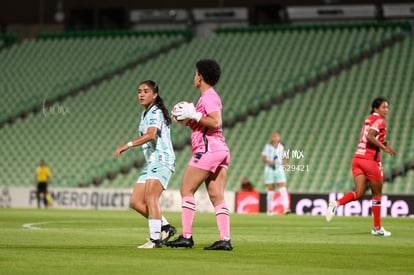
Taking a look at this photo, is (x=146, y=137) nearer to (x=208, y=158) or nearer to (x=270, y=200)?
(x=208, y=158)

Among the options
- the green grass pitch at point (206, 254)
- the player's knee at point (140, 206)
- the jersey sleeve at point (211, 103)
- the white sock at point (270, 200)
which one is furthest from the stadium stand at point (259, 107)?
the jersey sleeve at point (211, 103)

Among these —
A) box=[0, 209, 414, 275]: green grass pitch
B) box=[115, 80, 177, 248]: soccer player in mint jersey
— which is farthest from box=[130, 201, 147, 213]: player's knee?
box=[0, 209, 414, 275]: green grass pitch

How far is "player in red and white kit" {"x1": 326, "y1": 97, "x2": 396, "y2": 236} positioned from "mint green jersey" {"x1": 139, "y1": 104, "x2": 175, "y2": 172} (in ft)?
16.3

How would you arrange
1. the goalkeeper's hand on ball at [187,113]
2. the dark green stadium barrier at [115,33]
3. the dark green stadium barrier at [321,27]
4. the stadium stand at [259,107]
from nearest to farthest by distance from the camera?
the goalkeeper's hand on ball at [187,113] < the stadium stand at [259,107] < the dark green stadium barrier at [321,27] < the dark green stadium barrier at [115,33]

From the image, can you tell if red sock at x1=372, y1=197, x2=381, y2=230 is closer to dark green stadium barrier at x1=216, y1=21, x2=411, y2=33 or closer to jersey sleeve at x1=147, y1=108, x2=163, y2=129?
jersey sleeve at x1=147, y1=108, x2=163, y2=129

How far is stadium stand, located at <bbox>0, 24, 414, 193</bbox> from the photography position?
31.6 meters

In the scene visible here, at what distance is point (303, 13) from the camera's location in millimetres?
41375

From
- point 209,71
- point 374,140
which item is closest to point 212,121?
point 209,71

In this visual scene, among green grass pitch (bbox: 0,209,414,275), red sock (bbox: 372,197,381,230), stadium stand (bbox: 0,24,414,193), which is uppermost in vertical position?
stadium stand (bbox: 0,24,414,193)

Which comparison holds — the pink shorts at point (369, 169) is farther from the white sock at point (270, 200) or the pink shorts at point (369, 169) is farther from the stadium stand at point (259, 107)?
the stadium stand at point (259, 107)

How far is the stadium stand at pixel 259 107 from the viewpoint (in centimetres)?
3164

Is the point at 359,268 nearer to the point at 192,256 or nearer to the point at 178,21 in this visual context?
the point at 192,256

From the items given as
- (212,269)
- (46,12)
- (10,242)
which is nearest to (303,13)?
(46,12)

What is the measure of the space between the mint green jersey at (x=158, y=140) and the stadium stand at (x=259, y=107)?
17855 millimetres
